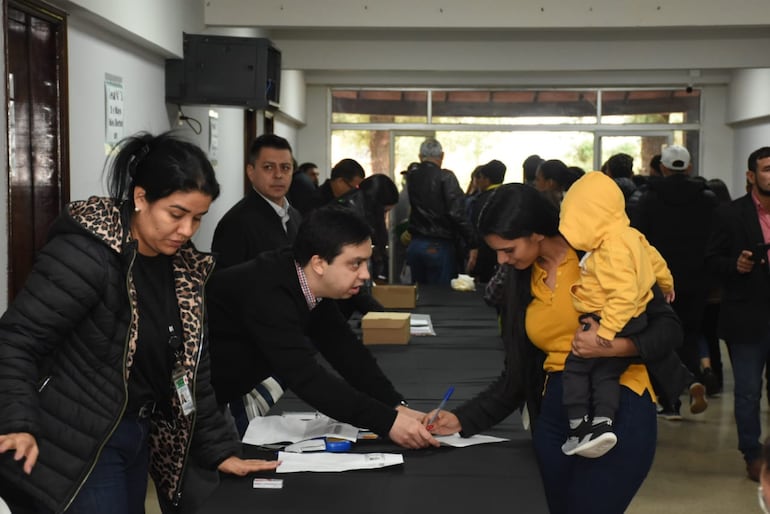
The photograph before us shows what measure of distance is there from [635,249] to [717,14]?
4578 millimetres

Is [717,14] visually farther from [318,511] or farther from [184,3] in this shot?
[318,511]

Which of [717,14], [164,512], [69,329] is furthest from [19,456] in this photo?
[717,14]

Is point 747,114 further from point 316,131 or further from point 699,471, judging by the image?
point 699,471

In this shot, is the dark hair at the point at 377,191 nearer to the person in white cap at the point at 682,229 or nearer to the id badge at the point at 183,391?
the person in white cap at the point at 682,229

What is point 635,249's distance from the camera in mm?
2559

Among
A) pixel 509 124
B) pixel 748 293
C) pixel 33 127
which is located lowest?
pixel 748 293

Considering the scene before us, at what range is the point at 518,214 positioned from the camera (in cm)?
252

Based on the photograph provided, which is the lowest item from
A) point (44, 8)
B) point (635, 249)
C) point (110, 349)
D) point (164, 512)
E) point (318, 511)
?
point (164, 512)

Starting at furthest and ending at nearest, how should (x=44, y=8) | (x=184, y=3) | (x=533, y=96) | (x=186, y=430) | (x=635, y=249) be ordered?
(x=533, y=96) < (x=184, y=3) < (x=44, y=8) < (x=635, y=249) < (x=186, y=430)

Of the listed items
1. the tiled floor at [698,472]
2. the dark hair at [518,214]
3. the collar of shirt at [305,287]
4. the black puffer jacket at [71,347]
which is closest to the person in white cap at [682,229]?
the tiled floor at [698,472]

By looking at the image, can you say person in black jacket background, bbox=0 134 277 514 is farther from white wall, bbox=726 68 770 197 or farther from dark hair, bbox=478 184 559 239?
white wall, bbox=726 68 770 197

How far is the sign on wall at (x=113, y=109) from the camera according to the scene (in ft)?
17.0

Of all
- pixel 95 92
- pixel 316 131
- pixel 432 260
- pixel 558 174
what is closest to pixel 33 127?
pixel 95 92

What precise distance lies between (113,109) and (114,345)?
3394 millimetres
